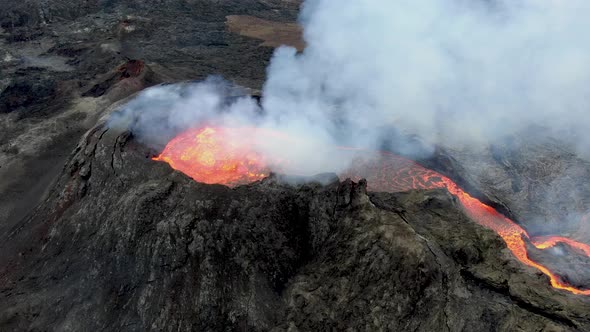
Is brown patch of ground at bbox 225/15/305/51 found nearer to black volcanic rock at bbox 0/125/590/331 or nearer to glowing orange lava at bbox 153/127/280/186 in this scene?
glowing orange lava at bbox 153/127/280/186

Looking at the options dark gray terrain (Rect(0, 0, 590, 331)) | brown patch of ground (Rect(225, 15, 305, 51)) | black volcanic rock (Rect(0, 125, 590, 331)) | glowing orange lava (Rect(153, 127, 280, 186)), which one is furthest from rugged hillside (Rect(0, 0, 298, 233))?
glowing orange lava (Rect(153, 127, 280, 186))

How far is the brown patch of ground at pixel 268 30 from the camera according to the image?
157 feet

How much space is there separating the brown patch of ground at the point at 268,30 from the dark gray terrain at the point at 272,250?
29.8m

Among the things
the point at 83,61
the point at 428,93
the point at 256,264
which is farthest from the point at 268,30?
the point at 256,264

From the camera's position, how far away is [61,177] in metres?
19.0

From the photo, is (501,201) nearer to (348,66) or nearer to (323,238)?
(323,238)

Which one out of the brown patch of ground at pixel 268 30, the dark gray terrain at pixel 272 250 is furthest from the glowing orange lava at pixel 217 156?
the brown patch of ground at pixel 268 30

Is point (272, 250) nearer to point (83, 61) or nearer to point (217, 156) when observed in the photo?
point (217, 156)

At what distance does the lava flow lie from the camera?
57.9 ft

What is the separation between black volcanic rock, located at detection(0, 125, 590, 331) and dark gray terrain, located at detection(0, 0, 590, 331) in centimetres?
4

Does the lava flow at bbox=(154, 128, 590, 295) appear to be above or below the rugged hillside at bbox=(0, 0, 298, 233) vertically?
above

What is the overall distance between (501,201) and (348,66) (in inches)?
442

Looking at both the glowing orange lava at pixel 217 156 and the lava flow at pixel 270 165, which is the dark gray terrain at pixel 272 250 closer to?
the lava flow at pixel 270 165

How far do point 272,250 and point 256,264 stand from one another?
2.52ft
